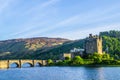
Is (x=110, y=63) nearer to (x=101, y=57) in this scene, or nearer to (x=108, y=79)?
(x=101, y=57)

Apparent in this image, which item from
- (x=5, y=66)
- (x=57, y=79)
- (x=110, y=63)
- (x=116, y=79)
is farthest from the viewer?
(x=5, y=66)

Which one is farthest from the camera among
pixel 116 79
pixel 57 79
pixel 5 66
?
pixel 5 66

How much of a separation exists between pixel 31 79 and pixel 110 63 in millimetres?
90163

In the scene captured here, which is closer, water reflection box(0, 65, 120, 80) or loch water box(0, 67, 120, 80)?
water reflection box(0, 65, 120, 80)

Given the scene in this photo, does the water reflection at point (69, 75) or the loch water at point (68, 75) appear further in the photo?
the loch water at point (68, 75)

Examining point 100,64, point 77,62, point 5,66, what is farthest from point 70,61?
point 5,66

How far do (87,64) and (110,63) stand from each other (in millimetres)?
15016

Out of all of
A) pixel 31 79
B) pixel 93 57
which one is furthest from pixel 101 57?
pixel 31 79

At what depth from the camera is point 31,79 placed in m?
93.7

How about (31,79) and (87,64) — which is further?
(87,64)

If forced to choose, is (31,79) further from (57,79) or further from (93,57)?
(93,57)

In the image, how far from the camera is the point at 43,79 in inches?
3615

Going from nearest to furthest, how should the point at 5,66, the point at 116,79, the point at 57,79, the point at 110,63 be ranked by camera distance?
the point at 116,79
the point at 57,79
the point at 110,63
the point at 5,66

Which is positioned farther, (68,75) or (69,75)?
(68,75)
